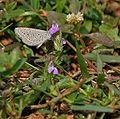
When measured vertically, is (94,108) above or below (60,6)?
below

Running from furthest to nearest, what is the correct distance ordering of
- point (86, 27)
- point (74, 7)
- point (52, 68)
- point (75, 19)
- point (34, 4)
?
point (86, 27), point (34, 4), point (74, 7), point (75, 19), point (52, 68)

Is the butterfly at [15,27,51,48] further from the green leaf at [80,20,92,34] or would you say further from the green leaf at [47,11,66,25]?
the green leaf at [80,20,92,34]

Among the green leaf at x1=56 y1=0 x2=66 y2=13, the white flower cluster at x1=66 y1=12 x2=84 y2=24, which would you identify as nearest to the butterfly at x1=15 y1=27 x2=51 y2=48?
the white flower cluster at x1=66 y1=12 x2=84 y2=24

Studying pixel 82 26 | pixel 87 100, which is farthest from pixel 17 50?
pixel 82 26

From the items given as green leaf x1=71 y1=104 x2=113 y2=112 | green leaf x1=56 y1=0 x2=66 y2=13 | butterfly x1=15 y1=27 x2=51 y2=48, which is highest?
green leaf x1=56 y1=0 x2=66 y2=13

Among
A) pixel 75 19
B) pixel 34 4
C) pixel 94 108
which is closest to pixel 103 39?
pixel 75 19

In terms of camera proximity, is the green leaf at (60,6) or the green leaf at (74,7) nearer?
the green leaf at (74,7)

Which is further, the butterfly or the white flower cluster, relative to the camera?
the white flower cluster

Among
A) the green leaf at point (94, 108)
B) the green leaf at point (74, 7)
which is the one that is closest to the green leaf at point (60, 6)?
the green leaf at point (74, 7)

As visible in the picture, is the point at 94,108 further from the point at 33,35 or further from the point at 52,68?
the point at 33,35

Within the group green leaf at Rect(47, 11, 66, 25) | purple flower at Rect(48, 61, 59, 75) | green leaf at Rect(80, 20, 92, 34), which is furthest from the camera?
green leaf at Rect(80, 20, 92, 34)

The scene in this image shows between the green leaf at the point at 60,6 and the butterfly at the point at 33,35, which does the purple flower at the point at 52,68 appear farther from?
the green leaf at the point at 60,6
